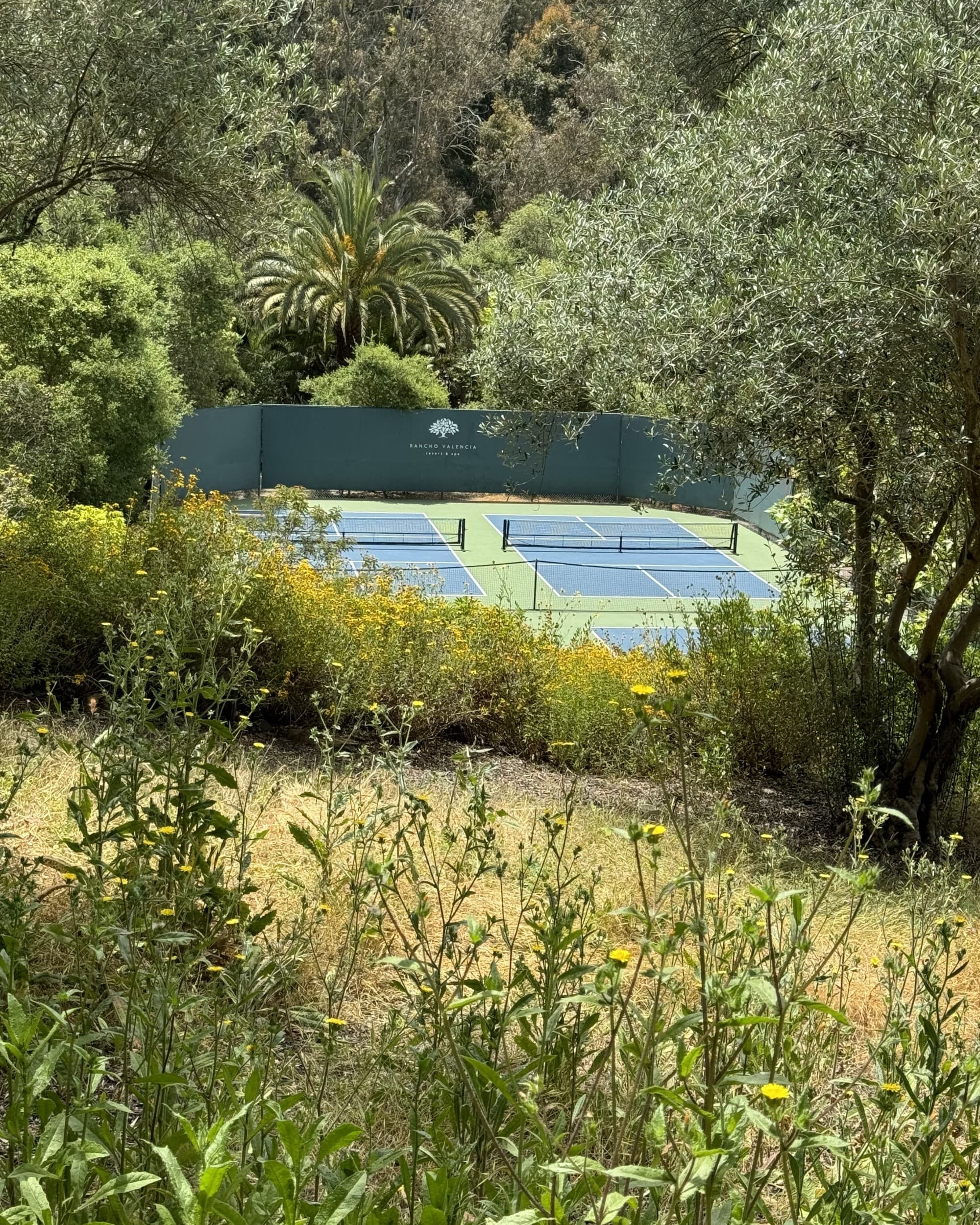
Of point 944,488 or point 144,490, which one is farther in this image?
point 144,490

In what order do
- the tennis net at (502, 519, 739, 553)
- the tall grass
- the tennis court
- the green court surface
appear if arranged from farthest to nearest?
the tennis net at (502, 519, 739, 553) → the tennis court → the green court surface → the tall grass

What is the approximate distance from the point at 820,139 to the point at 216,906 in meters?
5.03

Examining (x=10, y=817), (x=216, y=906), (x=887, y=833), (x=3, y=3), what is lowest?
(x=887, y=833)

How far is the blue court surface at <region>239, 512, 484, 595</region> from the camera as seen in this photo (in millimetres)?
21969

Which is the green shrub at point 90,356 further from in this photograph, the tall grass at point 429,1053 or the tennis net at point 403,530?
the tall grass at point 429,1053

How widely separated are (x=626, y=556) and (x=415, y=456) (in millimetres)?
9067

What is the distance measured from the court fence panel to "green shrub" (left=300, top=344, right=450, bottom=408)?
31 cm

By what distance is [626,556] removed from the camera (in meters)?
26.1

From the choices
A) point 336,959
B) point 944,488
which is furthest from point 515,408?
point 336,959

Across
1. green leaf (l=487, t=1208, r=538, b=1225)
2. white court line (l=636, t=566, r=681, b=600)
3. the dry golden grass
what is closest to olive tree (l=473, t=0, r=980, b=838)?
the dry golden grass

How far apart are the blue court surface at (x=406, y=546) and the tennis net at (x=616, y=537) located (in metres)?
1.58

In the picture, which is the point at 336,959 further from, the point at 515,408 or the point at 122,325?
the point at 122,325

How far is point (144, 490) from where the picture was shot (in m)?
23.2

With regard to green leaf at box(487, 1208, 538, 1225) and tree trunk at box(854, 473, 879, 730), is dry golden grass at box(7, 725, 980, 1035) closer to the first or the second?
green leaf at box(487, 1208, 538, 1225)
